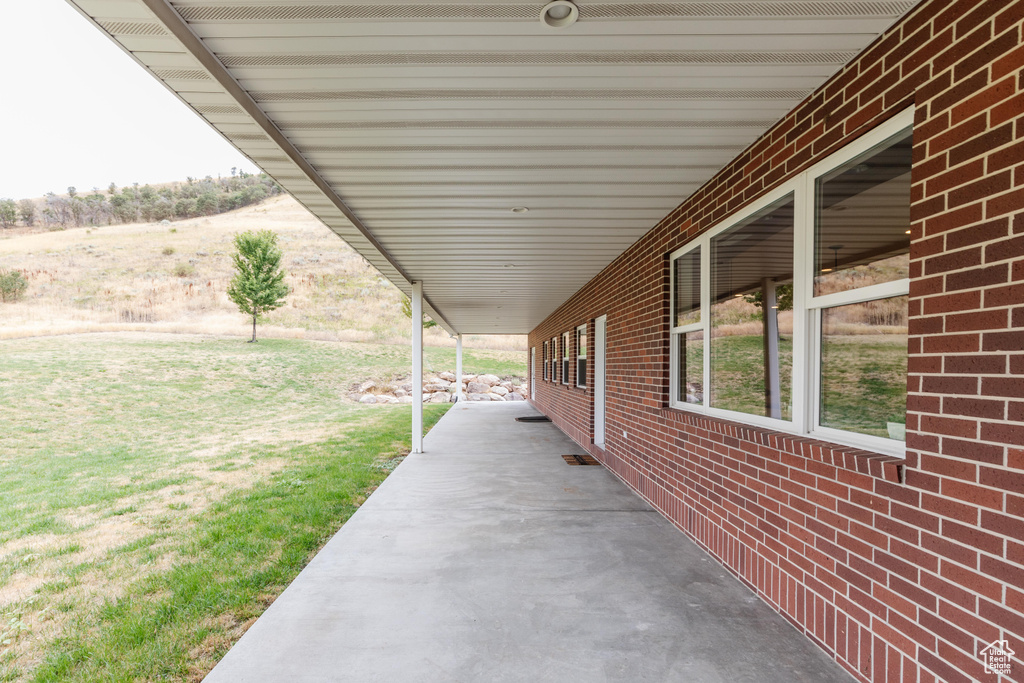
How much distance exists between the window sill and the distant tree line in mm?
72083

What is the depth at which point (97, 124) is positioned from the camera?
8681cm

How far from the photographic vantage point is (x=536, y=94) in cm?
259

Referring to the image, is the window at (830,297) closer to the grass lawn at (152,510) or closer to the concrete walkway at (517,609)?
the concrete walkway at (517,609)

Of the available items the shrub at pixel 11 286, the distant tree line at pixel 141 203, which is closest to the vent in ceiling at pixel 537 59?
the shrub at pixel 11 286

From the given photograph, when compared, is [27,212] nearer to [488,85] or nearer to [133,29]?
[133,29]

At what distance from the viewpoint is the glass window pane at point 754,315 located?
3051 mm

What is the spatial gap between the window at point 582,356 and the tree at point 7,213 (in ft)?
252

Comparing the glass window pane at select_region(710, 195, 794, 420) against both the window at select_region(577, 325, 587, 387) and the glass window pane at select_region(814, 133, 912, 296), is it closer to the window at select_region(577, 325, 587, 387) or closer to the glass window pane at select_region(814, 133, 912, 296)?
the glass window pane at select_region(814, 133, 912, 296)

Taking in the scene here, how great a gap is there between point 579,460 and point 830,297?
5190 millimetres

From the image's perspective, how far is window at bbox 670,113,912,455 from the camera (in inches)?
89.9

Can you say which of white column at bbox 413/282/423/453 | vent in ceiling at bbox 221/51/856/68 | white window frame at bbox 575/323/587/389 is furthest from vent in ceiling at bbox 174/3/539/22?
white window frame at bbox 575/323/587/389

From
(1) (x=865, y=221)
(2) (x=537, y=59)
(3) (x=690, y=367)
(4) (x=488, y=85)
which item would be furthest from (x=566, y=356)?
(2) (x=537, y=59)

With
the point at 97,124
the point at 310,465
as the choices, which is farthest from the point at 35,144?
the point at 310,465

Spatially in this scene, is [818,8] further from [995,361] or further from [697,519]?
[697,519]
